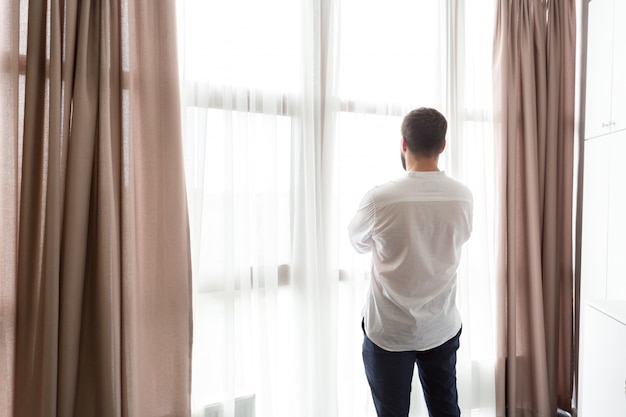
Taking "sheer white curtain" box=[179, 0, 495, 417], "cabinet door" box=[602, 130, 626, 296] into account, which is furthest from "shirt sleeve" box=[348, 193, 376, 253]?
"cabinet door" box=[602, 130, 626, 296]

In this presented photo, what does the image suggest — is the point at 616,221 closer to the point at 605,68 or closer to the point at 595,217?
the point at 595,217

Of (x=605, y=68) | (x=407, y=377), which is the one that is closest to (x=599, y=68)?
(x=605, y=68)

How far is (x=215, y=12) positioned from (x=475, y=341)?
6.89 feet

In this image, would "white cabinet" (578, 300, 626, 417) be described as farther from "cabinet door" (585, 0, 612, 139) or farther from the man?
"cabinet door" (585, 0, 612, 139)

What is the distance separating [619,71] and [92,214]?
2.44m

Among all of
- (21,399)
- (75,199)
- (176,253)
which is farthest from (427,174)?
(21,399)

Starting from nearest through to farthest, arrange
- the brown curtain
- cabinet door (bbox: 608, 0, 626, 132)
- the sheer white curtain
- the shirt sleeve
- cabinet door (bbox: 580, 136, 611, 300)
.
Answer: the shirt sleeve
the sheer white curtain
cabinet door (bbox: 608, 0, 626, 132)
cabinet door (bbox: 580, 136, 611, 300)
the brown curtain

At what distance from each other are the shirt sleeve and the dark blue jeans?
A: 0.36 m

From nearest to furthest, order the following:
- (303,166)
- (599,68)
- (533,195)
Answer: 1. (303,166)
2. (599,68)
3. (533,195)

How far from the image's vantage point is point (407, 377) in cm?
142

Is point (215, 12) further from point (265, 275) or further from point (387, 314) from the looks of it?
point (387, 314)

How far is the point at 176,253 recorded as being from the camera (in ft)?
4.92

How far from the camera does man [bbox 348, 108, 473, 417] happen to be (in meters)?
Answer: 1.32

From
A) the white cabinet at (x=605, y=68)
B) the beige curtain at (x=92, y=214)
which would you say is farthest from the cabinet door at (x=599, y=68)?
the beige curtain at (x=92, y=214)
